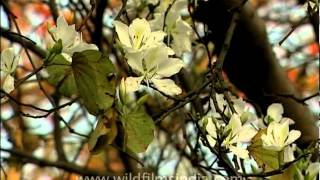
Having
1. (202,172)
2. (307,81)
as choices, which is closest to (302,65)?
(307,81)

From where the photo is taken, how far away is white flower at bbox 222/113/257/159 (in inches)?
33.9

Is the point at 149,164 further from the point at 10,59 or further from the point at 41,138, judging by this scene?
the point at 10,59

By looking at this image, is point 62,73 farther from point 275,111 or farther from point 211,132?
point 275,111

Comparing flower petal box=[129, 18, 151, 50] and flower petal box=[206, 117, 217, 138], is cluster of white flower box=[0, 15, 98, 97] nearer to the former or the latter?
flower petal box=[129, 18, 151, 50]

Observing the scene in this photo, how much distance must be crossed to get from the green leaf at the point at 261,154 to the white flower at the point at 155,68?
0.13 meters

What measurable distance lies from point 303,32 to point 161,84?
6.08ft

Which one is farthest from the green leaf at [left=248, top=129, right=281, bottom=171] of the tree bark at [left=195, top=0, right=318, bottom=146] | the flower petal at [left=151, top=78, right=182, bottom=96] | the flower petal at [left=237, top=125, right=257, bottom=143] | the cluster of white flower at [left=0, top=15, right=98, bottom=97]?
the tree bark at [left=195, top=0, right=318, bottom=146]

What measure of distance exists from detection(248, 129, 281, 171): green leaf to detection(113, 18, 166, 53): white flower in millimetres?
180

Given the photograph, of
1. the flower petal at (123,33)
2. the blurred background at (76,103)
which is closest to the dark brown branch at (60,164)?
the blurred background at (76,103)

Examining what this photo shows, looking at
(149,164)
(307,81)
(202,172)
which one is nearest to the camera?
(202,172)

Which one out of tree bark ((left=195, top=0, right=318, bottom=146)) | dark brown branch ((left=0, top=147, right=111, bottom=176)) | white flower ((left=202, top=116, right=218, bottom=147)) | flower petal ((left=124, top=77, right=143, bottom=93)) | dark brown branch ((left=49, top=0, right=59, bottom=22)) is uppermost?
dark brown branch ((left=49, top=0, right=59, bottom=22))

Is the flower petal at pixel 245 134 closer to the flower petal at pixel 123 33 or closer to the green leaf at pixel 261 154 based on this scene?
the green leaf at pixel 261 154

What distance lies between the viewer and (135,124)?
838 millimetres

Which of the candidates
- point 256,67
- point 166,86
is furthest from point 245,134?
point 256,67
